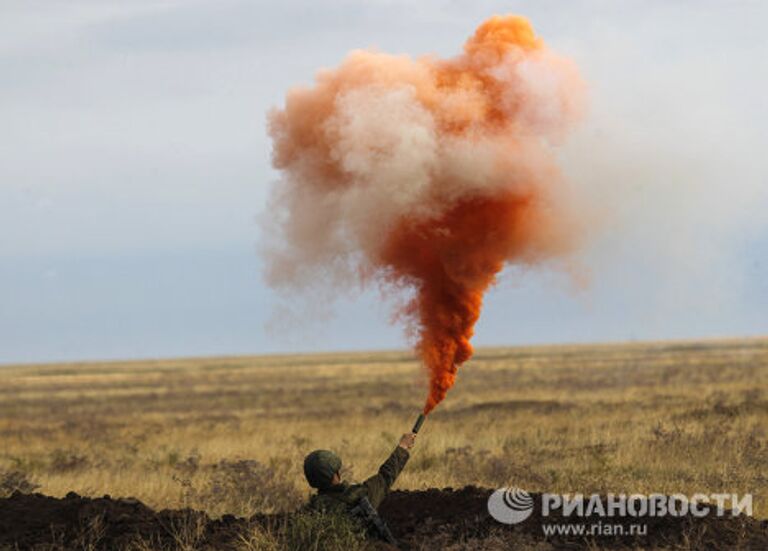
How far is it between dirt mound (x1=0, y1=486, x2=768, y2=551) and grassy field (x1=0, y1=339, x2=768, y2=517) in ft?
10.1

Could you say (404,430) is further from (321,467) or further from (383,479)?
(321,467)

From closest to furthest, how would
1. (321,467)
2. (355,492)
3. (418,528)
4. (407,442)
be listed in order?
1. (321,467)
2. (355,492)
3. (407,442)
4. (418,528)

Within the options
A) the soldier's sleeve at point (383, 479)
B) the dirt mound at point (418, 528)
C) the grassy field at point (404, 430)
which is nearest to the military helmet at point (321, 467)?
the soldier's sleeve at point (383, 479)

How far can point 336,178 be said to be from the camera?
1368cm

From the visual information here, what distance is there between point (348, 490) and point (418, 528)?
147cm

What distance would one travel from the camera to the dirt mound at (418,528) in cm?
1032

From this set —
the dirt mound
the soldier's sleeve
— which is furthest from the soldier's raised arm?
the dirt mound

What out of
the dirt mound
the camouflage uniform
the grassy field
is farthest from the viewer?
the grassy field

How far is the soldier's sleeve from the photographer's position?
9828 mm

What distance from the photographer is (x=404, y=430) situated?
28.3 metres

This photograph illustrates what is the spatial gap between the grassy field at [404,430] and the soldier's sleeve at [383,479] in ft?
17.7

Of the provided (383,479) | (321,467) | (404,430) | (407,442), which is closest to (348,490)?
(383,479)

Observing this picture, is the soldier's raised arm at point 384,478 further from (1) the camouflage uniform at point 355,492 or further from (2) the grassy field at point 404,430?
(2) the grassy field at point 404,430

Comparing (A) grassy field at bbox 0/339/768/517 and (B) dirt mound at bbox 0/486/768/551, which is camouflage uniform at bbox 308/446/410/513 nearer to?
(B) dirt mound at bbox 0/486/768/551
